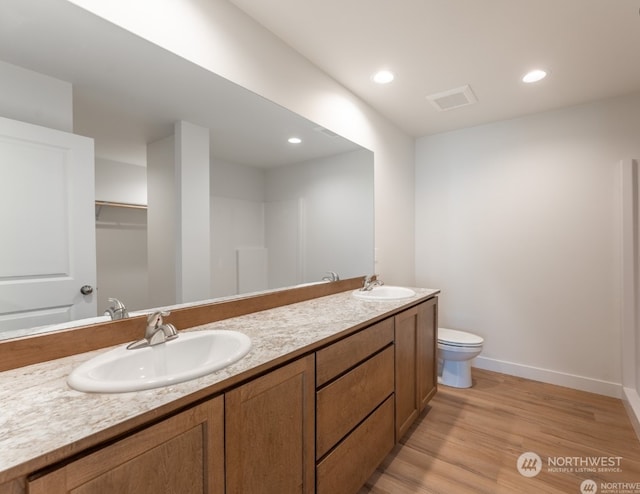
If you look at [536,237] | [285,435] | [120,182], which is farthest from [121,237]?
[536,237]

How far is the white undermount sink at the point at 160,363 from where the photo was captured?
0.75m

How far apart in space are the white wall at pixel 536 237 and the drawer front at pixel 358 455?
180 centimetres

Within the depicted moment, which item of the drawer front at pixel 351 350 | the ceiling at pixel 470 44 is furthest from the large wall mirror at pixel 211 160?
the drawer front at pixel 351 350

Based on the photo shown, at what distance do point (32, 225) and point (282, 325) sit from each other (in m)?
0.97

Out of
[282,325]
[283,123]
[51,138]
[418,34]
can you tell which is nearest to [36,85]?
[51,138]

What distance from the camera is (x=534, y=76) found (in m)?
2.08

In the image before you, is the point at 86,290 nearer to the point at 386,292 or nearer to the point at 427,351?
the point at 386,292

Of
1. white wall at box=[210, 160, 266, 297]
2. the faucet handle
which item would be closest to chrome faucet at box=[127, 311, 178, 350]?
the faucet handle

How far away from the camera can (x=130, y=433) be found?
2.11ft

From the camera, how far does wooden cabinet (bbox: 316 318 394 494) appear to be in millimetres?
1188

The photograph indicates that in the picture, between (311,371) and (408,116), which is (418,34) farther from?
(311,371)

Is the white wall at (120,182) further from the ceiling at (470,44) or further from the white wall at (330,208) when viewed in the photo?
the ceiling at (470,44)

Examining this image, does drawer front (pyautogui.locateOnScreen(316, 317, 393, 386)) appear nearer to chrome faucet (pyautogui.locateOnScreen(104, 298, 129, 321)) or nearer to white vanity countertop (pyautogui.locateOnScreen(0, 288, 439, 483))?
white vanity countertop (pyautogui.locateOnScreen(0, 288, 439, 483))

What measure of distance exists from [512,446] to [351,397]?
1239 mm
